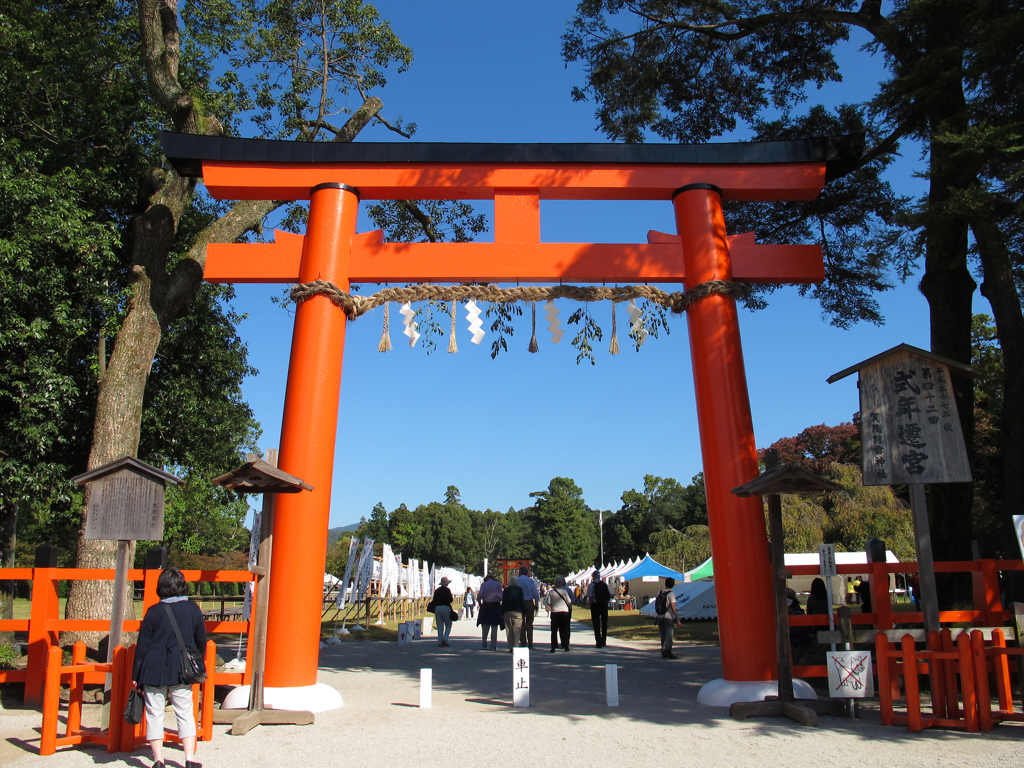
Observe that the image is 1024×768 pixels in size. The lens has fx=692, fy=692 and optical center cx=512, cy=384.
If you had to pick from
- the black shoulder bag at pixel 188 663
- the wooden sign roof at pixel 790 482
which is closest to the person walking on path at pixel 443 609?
the wooden sign roof at pixel 790 482

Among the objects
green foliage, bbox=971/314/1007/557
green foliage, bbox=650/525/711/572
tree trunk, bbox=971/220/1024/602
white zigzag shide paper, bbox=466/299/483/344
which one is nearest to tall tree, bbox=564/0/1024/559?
tree trunk, bbox=971/220/1024/602

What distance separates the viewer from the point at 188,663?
473 cm

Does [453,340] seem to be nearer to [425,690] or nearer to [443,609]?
[425,690]

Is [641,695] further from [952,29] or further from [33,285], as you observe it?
[33,285]

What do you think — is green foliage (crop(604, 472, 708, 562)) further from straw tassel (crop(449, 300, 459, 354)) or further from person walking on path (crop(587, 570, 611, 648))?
straw tassel (crop(449, 300, 459, 354))

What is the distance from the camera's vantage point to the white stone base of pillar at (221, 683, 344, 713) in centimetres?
636

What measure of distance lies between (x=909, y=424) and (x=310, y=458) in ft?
19.4

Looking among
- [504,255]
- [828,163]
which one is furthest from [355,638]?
[828,163]

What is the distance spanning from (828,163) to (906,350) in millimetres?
2954

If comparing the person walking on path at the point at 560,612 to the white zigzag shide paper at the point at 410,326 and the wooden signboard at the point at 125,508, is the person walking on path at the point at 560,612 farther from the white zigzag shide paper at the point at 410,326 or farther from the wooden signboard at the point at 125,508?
the wooden signboard at the point at 125,508

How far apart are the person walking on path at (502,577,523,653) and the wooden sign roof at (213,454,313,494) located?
5.75 meters

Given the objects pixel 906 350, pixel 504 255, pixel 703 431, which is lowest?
pixel 703 431

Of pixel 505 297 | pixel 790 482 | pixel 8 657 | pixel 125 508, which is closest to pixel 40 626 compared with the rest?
pixel 125 508

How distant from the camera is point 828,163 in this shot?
838cm
